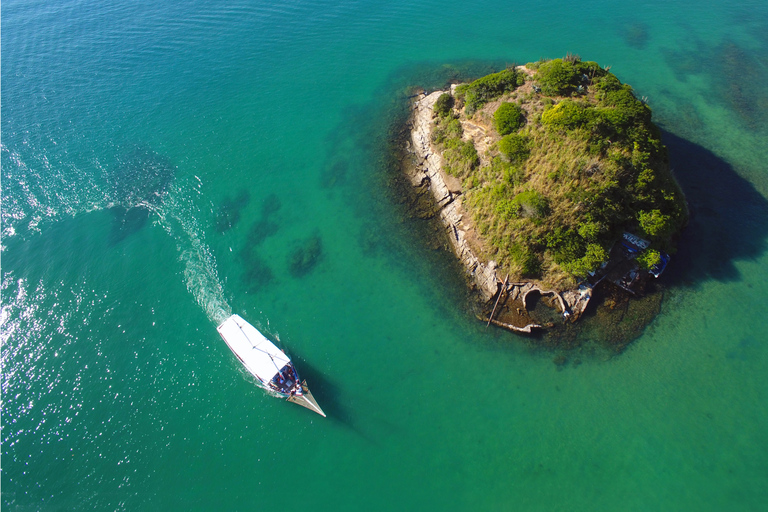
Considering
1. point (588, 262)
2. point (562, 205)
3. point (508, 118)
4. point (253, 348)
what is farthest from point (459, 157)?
point (253, 348)

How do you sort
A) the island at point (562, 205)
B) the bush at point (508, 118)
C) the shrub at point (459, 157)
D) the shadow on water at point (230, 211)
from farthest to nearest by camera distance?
1. the shadow on water at point (230, 211)
2. the shrub at point (459, 157)
3. the bush at point (508, 118)
4. the island at point (562, 205)

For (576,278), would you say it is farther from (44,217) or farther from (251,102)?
(44,217)

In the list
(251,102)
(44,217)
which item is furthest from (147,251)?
(251,102)

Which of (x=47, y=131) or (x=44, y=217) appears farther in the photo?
(x=47, y=131)

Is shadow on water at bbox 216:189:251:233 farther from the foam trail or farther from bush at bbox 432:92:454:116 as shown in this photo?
bush at bbox 432:92:454:116

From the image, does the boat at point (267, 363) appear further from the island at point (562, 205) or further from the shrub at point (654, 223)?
the shrub at point (654, 223)

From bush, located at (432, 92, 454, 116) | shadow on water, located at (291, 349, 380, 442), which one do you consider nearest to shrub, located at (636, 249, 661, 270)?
bush, located at (432, 92, 454, 116)

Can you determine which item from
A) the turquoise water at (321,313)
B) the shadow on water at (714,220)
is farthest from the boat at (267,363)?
the shadow on water at (714,220)
